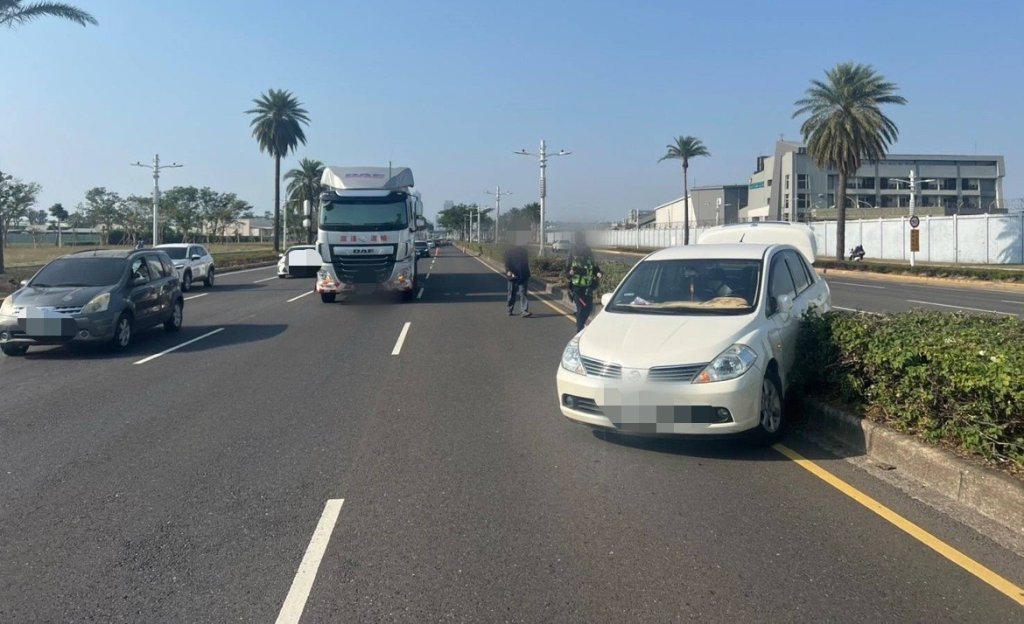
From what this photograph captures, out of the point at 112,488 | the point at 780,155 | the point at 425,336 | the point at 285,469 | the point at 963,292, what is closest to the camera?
the point at 112,488

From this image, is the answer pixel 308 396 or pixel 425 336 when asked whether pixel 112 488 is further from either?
pixel 425 336

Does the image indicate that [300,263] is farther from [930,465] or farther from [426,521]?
[930,465]

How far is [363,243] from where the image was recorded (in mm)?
21016

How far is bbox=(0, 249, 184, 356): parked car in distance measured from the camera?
12312mm

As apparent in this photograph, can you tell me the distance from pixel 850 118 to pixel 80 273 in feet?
132

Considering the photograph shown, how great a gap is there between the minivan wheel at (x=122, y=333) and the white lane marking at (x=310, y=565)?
8731 millimetres

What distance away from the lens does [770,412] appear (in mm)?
6891

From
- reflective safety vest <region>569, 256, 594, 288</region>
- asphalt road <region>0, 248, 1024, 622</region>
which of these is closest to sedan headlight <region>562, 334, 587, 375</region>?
asphalt road <region>0, 248, 1024, 622</region>

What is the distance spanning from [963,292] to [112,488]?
28.8 metres

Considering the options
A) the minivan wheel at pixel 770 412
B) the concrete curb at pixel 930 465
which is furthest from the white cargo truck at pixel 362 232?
the minivan wheel at pixel 770 412

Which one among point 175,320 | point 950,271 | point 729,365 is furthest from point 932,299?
point 729,365

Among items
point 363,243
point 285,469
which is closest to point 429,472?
point 285,469

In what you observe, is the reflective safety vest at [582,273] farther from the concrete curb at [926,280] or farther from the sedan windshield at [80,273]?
the concrete curb at [926,280]

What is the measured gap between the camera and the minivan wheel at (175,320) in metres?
15.7
